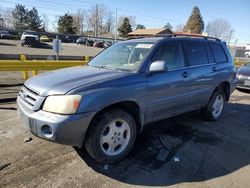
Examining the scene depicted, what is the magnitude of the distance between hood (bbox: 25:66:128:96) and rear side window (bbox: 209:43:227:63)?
2.80m

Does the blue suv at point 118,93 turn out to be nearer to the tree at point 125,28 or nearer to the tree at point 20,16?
the tree at point 125,28

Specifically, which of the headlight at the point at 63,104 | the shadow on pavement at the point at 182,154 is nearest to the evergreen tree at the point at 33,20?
the shadow on pavement at the point at 182,154

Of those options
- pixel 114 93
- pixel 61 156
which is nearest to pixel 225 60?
pixel 114 93

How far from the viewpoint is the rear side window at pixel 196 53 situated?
15.6 feet

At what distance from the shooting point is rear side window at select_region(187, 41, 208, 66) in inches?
187

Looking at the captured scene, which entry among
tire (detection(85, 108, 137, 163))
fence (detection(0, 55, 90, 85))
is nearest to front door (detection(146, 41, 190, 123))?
tire (detection(85, 108, 137, 163))

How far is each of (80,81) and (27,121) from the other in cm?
86

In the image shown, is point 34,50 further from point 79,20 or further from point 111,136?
point 79,20

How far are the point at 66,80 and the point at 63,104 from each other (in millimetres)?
497

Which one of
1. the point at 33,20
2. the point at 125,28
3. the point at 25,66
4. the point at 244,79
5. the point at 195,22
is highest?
the point at 195,22

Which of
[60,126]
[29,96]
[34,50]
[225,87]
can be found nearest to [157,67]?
[60,126]

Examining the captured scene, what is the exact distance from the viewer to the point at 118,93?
11.0 ft

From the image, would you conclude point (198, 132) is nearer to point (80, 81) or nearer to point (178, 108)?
point (178, 108)

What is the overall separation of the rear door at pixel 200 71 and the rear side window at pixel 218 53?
201 mm
